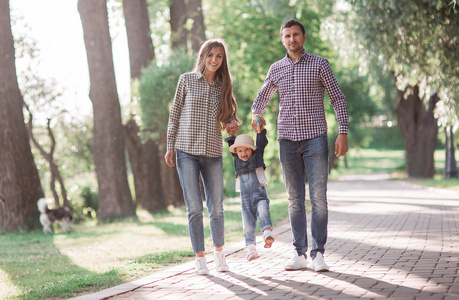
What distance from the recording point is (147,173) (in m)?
19.3

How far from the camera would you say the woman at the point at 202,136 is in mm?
6062

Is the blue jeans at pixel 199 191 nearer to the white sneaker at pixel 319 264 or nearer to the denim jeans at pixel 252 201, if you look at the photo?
the denim jeans at pixel 252 201

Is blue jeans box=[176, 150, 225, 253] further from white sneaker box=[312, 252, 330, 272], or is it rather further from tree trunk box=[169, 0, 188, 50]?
tree trunk box=[169, 0, 188, 50]

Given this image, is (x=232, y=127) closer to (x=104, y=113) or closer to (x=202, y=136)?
(x=202, y=136)

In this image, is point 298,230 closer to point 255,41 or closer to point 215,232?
point 215,232

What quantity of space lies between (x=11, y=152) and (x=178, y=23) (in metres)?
8.90

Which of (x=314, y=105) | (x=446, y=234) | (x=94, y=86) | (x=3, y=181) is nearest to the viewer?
(x=314, y=105)

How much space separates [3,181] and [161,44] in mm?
16662

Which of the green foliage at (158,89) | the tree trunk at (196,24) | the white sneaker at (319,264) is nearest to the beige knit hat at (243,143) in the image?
the white sneaker at (319,264)

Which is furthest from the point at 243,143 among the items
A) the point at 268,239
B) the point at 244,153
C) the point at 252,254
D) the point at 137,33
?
the point at 137,33

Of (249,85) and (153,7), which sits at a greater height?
(153,7)

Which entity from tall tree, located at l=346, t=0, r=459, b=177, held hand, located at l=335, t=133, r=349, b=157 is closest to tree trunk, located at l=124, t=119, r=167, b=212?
tall tree, located at l=346, t=0, r=459, b=177

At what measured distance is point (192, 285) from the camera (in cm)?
551

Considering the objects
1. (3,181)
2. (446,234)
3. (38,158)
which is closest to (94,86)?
(3,181)
